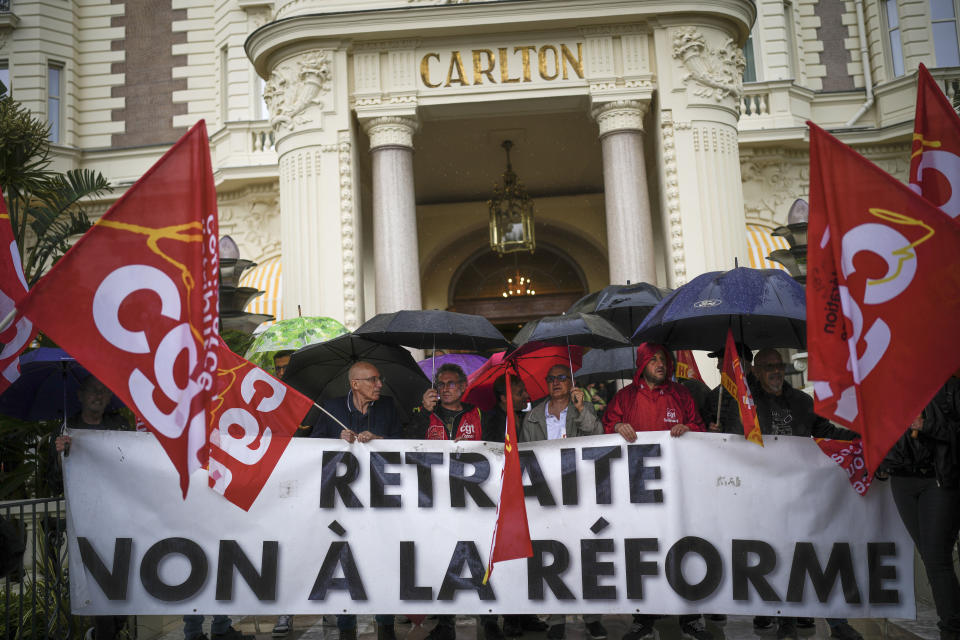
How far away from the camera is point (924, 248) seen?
18.2ft

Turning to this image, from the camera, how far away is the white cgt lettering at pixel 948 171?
5.86 metres

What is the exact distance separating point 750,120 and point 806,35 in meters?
2.81

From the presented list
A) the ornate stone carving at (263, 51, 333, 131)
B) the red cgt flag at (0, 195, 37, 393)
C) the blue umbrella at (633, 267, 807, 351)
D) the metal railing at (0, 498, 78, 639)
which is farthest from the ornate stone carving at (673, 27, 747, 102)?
the metal railing at (0, 498, 78, 639)

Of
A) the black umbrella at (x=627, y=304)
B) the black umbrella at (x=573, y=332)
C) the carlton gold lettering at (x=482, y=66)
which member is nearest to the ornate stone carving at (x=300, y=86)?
the carlton gold lettering at (x=482, y=66)

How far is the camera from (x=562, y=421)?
7352mm

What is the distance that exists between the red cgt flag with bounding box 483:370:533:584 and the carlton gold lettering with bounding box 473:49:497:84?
9149 mm

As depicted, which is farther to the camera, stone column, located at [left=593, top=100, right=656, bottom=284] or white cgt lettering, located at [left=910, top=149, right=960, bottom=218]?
stone column, located at [left=593, top=100, right=656, bottom=284]

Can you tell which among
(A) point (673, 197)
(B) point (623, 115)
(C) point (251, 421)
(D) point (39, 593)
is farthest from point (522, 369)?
(B) point (623, 115)

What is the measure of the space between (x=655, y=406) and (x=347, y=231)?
27.3 ft

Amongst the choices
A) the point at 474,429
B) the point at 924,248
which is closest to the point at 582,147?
the point at 474,429

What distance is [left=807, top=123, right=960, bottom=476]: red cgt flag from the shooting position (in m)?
5.43

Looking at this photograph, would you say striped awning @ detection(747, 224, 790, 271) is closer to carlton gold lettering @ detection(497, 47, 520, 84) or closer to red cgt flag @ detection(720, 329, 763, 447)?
carlton gold lettering @ detection(497, 47, 520, 84)

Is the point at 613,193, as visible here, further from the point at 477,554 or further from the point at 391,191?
the point at 477,554

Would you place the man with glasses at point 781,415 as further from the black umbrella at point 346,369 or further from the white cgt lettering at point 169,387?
the white cgt lettering at point 169,387
